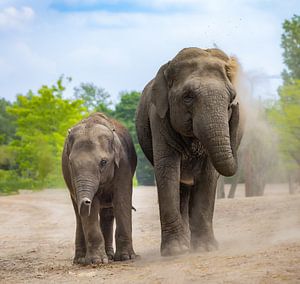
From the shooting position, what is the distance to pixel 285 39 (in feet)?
163

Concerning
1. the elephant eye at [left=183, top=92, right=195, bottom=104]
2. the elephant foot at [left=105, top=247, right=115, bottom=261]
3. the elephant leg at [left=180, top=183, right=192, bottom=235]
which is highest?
the elephant eye at [left=183, top=92, right=195, bottom=104]

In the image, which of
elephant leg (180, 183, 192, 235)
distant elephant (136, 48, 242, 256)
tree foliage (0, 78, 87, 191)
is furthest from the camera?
tree foliage (0, 78, 87, 191)

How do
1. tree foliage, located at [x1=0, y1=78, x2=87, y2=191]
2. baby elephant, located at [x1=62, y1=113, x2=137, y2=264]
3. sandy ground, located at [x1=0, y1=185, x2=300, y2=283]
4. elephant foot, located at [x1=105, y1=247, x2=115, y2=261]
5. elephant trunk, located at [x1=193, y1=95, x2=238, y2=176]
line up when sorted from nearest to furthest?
1. sandy ground, located at [x1=0, y1=185, x2=300, y2=283]
2. elephant trunk, located at [x1=193, y1=95, x2=238, y2=176]
3. baby elephant, located at [x1=62, y1=113, x2=137, y2=264]
4. elephant foot, located at [x1=105, y1=247, x2=115, y2=261]
5. tree foliage, located at [x1=0, y1=78, x2=87, y2=191]

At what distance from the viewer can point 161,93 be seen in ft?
35.7

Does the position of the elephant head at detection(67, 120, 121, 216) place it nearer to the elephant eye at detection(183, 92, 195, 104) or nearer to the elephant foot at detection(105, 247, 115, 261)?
the elephant foot at detection(105, 247, 115, 261)

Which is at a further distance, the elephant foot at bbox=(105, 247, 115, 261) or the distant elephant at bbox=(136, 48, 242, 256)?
the elephant foot at bbox=(105, 247, 115, 261)

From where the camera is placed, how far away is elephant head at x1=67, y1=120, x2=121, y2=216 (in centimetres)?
1062

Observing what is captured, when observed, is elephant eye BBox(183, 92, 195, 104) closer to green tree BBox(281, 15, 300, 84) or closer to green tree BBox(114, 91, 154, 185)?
green tree BBox(281, 15, 300, 84)

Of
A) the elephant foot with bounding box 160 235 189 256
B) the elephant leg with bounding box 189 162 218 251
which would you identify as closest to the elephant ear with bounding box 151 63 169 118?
the elephant leg with bounding box 189 162 218 251

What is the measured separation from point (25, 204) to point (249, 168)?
11072 mm

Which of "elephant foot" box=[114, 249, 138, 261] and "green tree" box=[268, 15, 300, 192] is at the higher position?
"green tree" box=[268, 15, 300, 192]

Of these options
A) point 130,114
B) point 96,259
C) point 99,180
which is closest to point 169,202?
point 99,180

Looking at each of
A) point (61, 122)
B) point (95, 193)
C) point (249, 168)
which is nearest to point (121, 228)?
point (95, 193)

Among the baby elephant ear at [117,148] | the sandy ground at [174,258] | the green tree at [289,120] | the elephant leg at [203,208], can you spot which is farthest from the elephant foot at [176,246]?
the green tree at [289,120]
